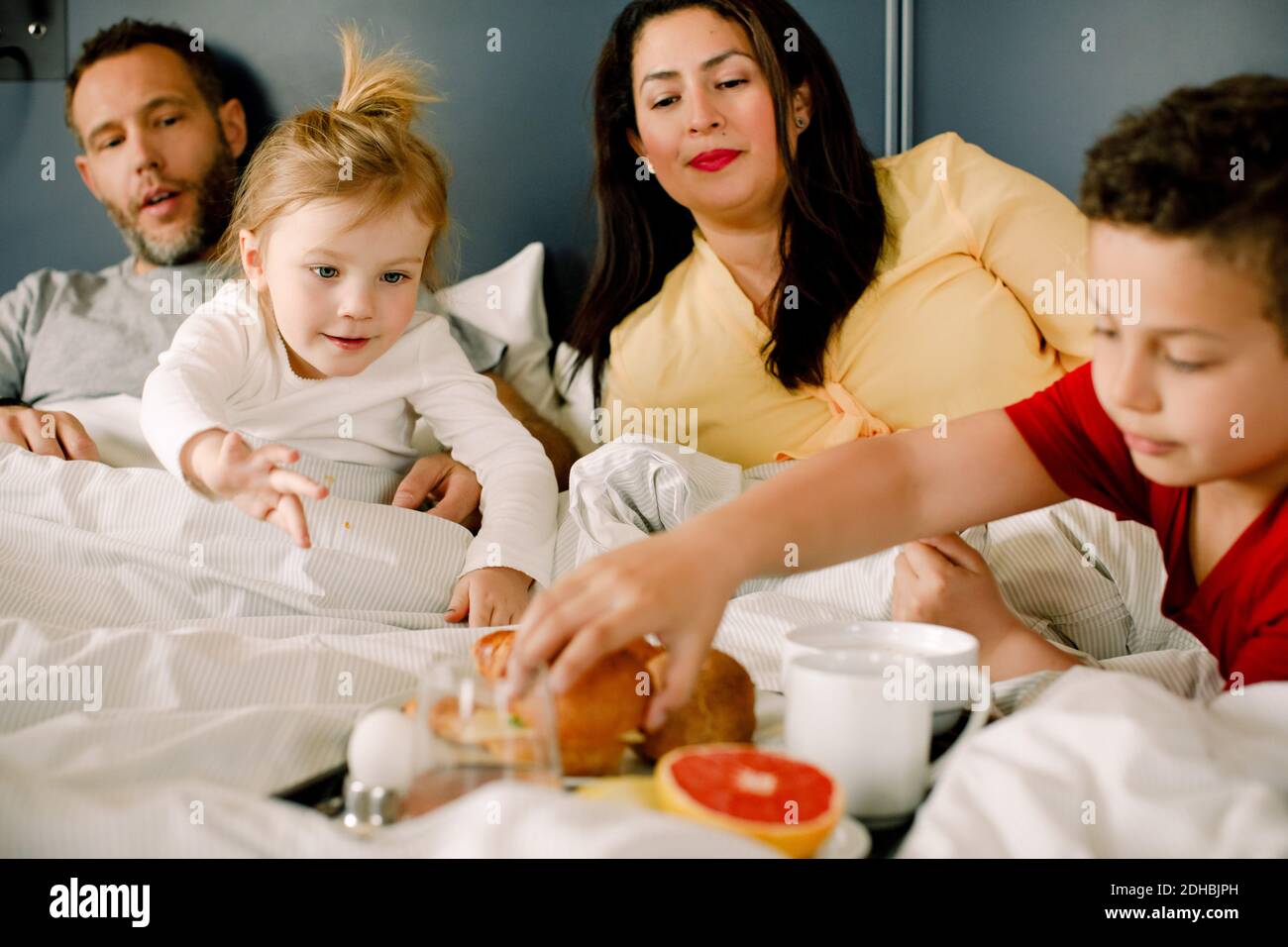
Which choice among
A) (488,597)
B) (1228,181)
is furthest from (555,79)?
(1228,181)

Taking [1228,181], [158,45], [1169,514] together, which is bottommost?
[1169,514]

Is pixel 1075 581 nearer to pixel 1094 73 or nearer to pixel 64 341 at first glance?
pixel 1094 73

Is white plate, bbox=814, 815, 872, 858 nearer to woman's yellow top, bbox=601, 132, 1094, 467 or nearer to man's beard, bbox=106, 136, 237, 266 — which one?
woman's yellow top, bbox=601, 132, 1094, 467

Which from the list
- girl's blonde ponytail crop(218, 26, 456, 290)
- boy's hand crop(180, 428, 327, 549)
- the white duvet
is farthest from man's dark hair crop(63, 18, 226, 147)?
boy's hand crop(180, 428, 327, 549)

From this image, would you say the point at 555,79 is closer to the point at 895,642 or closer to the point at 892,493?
the point at 892,493

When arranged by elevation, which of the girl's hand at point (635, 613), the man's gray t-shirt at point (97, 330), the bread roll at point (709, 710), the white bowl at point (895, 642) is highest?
the man's gray t-shirt at point (97, 330)

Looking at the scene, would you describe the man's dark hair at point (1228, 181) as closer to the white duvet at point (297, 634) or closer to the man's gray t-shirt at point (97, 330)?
the white duvet at point (297, 634)

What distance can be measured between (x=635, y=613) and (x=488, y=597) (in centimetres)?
57

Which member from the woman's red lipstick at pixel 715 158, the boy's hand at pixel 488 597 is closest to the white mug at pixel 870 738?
the boy's hand at pixel 488 597

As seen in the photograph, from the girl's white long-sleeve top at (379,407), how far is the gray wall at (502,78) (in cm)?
43

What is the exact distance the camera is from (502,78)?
199 cm

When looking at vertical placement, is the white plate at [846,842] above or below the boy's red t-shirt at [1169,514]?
below

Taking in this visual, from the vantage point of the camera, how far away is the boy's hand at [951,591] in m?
1.04
